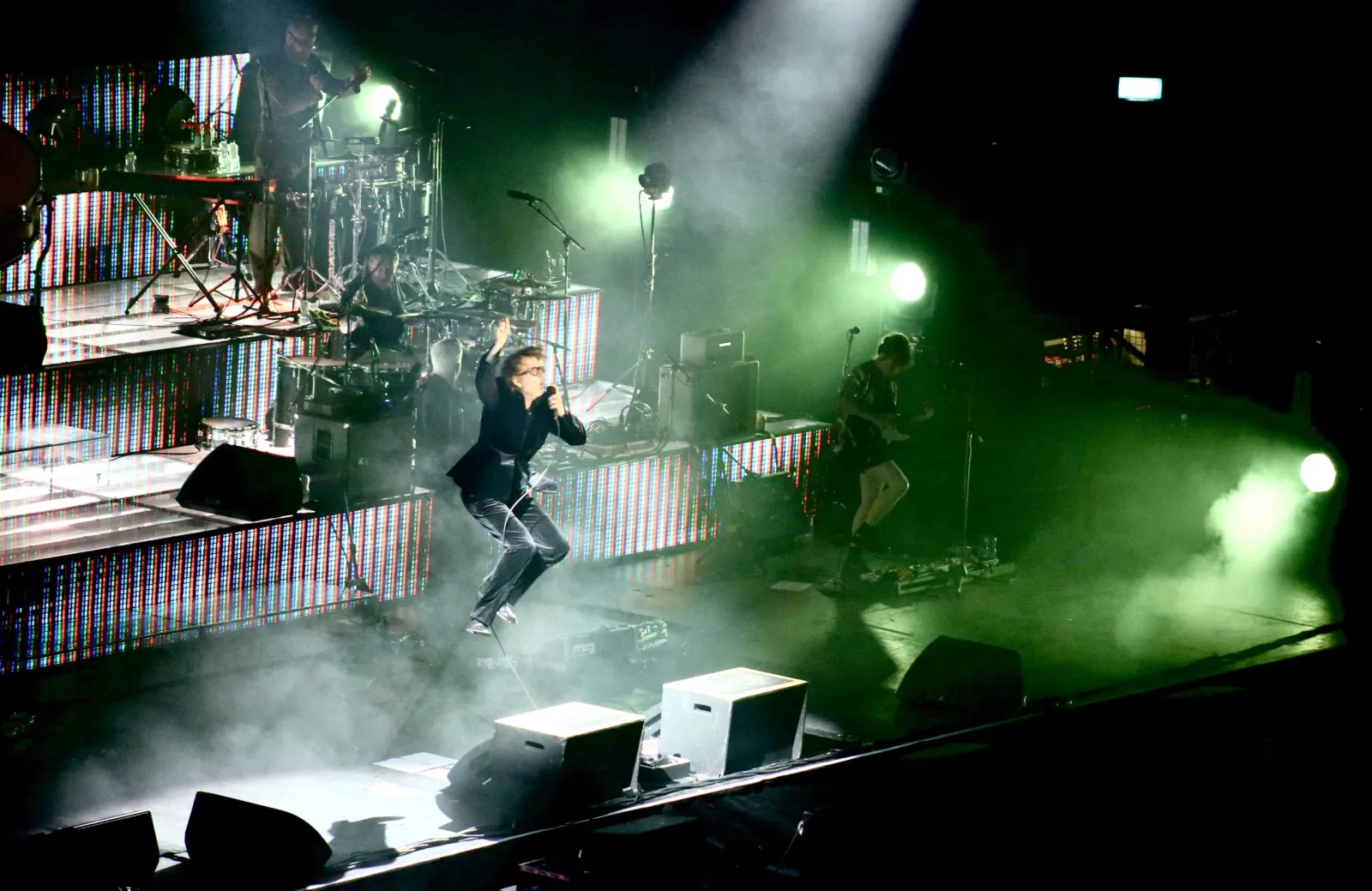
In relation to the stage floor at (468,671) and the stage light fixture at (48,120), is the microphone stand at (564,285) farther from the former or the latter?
the stage light fixture at (48,120)

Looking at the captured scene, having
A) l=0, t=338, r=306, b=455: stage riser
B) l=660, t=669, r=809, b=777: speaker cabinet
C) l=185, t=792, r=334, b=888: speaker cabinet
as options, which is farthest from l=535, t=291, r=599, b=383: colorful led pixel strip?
l=185, t=792, r=334, b=888: speaker cabinet

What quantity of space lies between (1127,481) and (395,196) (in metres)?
5.94

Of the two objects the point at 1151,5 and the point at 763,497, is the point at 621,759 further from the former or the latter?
the point at 1151,5

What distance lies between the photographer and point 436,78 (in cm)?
1241

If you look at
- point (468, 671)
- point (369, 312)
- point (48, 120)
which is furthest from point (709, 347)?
point (48, 120)

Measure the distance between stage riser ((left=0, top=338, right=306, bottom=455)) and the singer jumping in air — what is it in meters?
2.43

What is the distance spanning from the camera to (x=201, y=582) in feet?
28.9

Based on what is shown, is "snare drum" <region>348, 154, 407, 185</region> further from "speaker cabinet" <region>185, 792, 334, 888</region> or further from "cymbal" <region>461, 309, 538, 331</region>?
"speaker cabinet" <region>185, 792, 334, 888</region>

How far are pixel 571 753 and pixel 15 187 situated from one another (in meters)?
4.42

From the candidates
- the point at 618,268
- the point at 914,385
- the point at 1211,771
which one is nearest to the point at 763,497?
the point at 914,385

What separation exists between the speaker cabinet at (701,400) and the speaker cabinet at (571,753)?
14.5 ft

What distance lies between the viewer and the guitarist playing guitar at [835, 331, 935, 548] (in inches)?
413

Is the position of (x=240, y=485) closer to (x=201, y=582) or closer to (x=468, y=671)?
(x=201, y=582)

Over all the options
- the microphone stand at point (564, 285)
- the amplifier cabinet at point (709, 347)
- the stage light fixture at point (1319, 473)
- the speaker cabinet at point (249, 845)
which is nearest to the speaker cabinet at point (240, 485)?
the microphone stand at point (564, 285)
